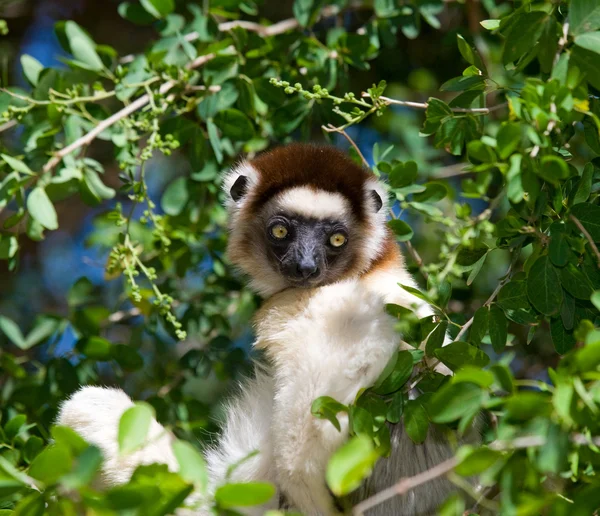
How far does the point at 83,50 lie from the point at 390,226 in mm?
1584

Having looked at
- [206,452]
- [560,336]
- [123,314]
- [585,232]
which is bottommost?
[123,314]

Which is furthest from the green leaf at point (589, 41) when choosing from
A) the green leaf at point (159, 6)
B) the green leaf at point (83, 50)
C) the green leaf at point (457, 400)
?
the green leaf at point (83, 50)

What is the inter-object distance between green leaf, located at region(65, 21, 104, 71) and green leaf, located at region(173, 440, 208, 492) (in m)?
2.40

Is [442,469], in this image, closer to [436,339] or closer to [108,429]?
[436,339]

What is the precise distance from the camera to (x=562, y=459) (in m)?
1.49

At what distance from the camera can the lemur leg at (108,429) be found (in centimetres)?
283

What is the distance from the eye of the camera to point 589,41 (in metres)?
2.01

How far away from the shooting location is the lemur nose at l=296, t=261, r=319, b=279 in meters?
3.08

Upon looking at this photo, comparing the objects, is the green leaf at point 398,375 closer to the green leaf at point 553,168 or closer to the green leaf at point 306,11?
the green leaf at point 553,168

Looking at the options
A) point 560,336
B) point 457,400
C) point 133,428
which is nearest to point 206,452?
point 560,336

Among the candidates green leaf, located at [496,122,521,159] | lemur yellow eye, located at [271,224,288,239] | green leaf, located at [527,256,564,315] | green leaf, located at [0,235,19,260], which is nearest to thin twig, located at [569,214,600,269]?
green leaf, located at [527,256,564,315]

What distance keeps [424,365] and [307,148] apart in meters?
1.37

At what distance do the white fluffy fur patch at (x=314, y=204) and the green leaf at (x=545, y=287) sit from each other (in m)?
1.24

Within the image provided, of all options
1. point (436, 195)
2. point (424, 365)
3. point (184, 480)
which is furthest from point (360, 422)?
point (436, 195)
